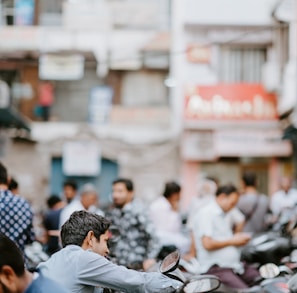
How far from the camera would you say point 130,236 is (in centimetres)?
881

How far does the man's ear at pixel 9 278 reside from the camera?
150 inches

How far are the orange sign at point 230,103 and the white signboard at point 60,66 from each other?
3241mm

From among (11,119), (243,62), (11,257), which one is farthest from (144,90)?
(11,257)

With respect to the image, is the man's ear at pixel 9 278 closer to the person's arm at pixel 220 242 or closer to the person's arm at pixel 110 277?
the person's arm at pixel 110 277

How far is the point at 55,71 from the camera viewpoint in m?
25.2

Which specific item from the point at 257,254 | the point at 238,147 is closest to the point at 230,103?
the point at 238,147

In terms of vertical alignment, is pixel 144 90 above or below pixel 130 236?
below

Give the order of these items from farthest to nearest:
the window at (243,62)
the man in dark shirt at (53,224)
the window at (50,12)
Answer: the window at (50,12), the window at (243,62), the man in dark shirt at (53,224)

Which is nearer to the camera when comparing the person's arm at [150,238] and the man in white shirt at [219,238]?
the man in white shirt at [219,238]

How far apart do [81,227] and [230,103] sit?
1972 centimetres

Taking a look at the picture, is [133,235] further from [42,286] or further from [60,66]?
[60,66]

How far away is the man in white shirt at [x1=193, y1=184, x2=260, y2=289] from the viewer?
858 centimetres

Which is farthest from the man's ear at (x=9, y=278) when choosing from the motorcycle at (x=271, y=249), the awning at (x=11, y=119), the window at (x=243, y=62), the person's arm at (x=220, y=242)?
the window at (x=243, y=62)

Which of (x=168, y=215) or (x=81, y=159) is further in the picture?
(x=81, y=159)
